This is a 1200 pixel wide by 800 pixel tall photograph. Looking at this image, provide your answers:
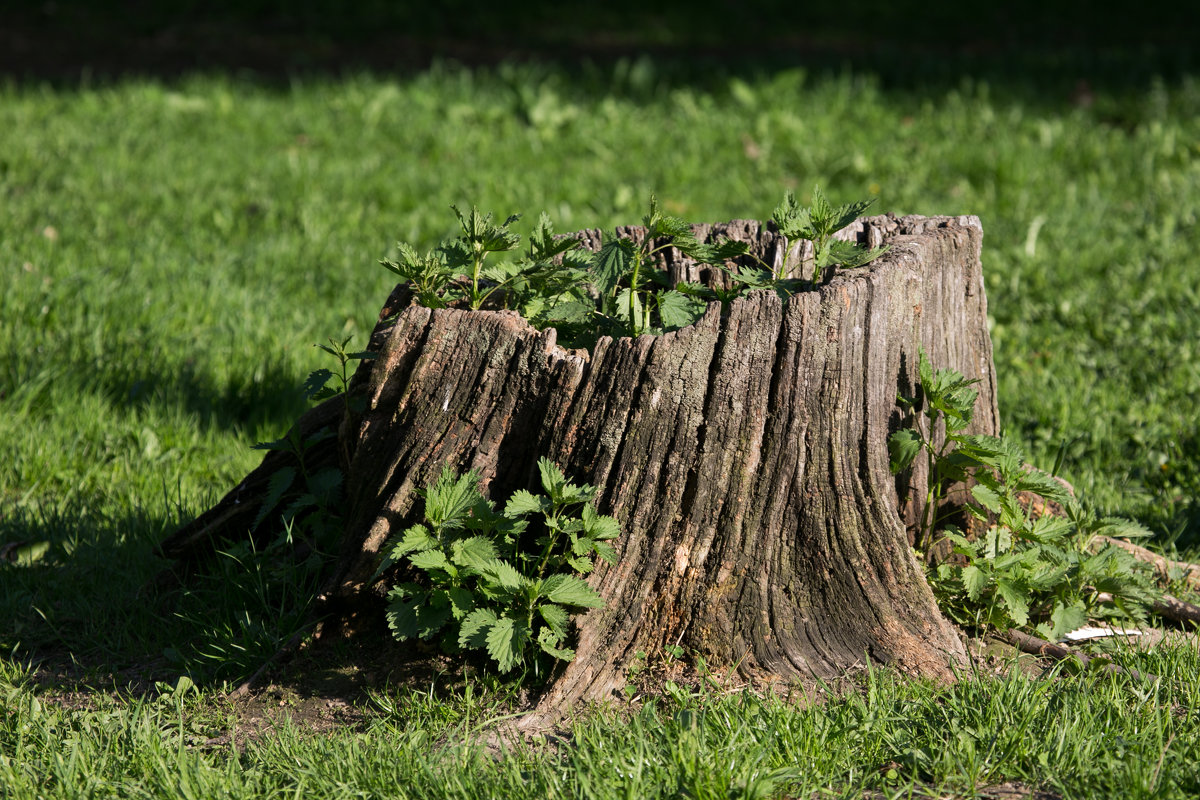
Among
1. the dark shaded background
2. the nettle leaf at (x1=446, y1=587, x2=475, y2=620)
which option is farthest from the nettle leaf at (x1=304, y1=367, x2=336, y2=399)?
the dark shaded background

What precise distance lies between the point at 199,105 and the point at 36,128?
121 centimetres

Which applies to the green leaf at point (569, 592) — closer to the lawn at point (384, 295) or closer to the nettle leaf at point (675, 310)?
the lawn at point (384, 295)

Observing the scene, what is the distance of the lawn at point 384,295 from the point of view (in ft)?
7.74

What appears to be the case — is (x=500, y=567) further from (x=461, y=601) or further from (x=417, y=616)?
(x=417, y=616)

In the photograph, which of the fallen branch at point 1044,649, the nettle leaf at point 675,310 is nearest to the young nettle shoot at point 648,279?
the nettle leaf at point 675,310

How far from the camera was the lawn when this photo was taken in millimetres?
2359

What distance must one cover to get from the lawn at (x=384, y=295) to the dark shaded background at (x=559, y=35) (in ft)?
4.21

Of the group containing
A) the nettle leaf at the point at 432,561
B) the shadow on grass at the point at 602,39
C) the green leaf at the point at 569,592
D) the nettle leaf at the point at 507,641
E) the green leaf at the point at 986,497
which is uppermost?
the shadow on grass at the point at 602,39

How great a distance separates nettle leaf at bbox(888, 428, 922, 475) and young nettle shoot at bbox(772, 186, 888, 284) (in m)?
0.45

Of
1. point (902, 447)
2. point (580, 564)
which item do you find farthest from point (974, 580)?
point (580, 564)

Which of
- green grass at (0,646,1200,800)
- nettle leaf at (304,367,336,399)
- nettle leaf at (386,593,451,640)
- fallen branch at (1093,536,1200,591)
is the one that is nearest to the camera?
green grass at (0,646,1200,800)

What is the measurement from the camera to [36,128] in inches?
308

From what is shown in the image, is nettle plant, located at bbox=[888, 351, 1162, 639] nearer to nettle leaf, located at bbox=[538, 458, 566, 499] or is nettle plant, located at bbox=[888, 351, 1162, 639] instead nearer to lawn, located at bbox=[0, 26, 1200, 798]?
lawn, located at bbox=[0, 26, 1200, 798]

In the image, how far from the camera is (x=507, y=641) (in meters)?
2.51
